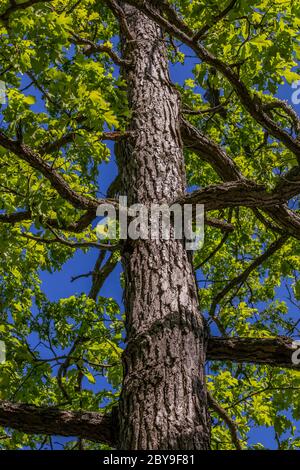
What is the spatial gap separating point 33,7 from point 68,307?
3.99 m

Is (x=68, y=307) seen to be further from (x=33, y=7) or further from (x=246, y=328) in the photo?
(x=33, y=7)

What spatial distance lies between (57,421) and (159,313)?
105 centimetres

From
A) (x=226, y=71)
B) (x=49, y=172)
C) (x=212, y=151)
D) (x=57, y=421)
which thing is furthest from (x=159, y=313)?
(x=212, y=151)

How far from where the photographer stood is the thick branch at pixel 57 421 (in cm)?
450

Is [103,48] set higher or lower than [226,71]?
higher

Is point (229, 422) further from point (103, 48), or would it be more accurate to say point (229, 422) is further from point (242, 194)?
point (103, 48)

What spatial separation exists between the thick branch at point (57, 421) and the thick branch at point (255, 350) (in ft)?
3.06

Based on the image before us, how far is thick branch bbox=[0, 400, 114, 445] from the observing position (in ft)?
14.8

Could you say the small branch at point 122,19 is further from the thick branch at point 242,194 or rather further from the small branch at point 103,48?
the thick branch at point 242,194

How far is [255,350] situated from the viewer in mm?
4703

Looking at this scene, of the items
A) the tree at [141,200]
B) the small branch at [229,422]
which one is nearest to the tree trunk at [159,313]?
the tree at [141,200]

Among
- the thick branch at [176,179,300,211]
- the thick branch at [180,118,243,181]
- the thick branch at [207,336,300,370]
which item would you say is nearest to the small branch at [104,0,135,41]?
the thick branch at [180,118,243,181]

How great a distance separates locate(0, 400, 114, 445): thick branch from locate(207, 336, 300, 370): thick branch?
0.93m

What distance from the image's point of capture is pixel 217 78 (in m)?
5.98
